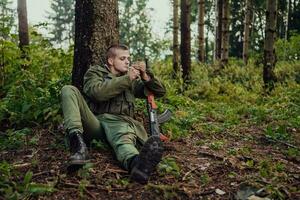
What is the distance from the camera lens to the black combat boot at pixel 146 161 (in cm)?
378

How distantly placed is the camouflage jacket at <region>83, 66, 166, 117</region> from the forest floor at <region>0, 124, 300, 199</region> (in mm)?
552

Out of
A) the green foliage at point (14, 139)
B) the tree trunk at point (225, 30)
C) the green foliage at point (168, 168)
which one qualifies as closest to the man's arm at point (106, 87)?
the green foliage at point (168, 168)

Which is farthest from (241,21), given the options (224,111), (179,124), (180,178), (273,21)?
(180,178)

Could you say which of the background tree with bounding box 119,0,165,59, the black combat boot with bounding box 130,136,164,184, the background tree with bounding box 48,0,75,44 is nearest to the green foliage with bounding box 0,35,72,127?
the black combat boot with bounding box 130,136,164,184

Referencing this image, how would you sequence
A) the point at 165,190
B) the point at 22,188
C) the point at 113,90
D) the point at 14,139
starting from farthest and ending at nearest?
the point at 14,139 → the point at 113,90 → the point at 165,190 → the point at 22,188

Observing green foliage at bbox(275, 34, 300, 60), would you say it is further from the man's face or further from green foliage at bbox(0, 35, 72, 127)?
the man's face

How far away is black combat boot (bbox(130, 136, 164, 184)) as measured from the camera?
3.78 m

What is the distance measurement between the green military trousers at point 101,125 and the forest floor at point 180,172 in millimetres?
195

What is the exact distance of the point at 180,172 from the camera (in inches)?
167

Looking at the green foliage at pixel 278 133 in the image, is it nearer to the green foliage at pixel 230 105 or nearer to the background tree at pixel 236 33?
the green foliage at pixel 230 105

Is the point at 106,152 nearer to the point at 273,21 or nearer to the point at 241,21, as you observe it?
the point at 273,21

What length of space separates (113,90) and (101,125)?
476mm

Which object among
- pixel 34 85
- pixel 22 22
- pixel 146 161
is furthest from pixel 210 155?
pixel 22 22

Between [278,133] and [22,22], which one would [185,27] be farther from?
[278,133]
